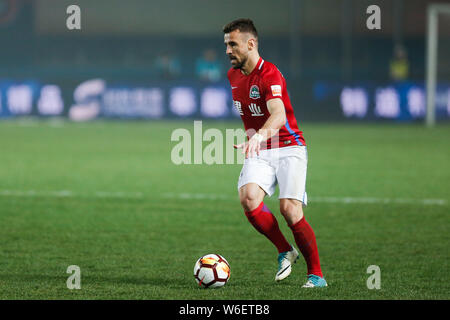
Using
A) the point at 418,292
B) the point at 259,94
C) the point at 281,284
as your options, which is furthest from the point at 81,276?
the point at 418,292

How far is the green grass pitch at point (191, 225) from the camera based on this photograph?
554 cm

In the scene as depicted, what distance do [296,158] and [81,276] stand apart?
1715 mm

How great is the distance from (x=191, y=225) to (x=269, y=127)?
312 cm

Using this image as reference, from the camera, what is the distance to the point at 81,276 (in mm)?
5797

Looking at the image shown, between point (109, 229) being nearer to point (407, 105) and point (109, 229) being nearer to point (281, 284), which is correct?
point (281, 284)

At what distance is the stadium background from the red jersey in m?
1.02

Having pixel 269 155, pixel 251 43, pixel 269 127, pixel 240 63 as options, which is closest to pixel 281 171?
pixel 269 155

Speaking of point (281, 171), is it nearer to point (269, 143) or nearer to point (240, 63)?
point (269, 143)

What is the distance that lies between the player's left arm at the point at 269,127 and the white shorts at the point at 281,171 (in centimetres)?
35

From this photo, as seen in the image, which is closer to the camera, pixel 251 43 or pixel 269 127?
pixel 269 127

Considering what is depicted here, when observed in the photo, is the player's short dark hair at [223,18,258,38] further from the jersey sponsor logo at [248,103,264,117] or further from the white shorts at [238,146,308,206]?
the white shorts at [238,146,308,206]

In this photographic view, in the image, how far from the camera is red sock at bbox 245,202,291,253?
581 centimetres

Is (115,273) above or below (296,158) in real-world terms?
below

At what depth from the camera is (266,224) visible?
5.85 metres
